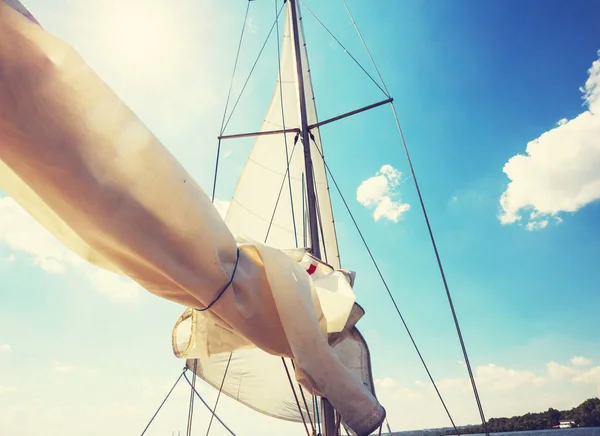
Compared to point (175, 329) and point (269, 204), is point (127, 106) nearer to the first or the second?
point (175, 329)

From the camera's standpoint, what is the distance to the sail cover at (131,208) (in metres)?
1.01

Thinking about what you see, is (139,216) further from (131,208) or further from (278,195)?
(278,195)

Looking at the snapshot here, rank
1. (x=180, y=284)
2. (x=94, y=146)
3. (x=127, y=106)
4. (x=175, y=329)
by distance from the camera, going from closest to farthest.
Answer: (x=94, y=146), (x=127, y=106), (x=180, y=284), (x=175, y=329)

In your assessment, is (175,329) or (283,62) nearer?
(175,329)

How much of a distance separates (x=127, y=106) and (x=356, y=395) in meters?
1.52

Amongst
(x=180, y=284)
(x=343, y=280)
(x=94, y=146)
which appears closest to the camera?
(x=94, y=146)

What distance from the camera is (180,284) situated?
1.38 meters

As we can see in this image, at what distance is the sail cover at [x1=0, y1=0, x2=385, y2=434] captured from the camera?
1.01 meters

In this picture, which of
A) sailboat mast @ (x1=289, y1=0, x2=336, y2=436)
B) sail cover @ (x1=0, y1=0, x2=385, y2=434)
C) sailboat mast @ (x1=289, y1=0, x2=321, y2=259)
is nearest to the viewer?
sail cover @ (x1=0, y1=0, x2=385, y2=434)

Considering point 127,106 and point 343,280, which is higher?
point 127,106

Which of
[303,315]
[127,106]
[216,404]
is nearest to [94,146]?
[127,106]

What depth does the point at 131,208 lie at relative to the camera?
1.20 m

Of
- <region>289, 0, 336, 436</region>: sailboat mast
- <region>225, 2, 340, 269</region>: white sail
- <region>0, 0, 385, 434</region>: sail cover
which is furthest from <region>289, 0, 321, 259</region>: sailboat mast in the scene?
<region>0, 0, 385, 434</region>: sail cover

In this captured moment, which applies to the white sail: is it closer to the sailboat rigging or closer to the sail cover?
the sailboat rigging
